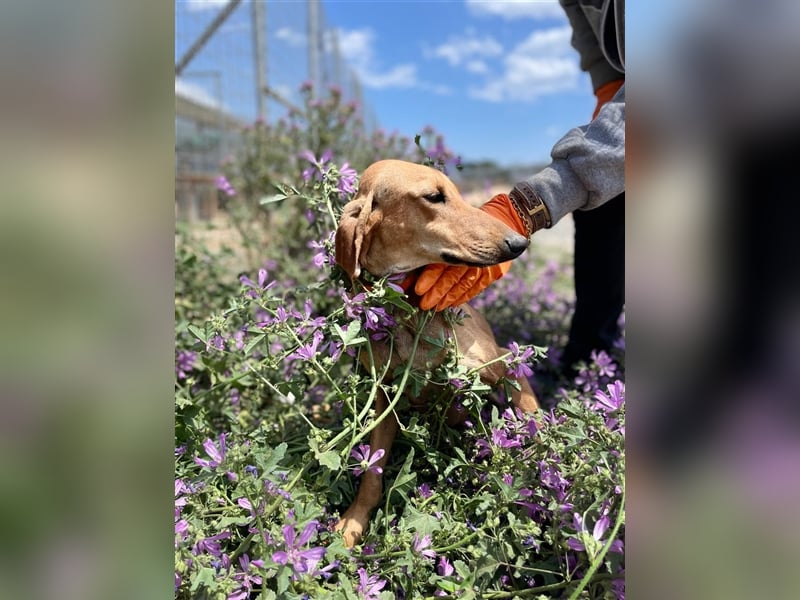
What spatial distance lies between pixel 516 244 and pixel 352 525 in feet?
2.93

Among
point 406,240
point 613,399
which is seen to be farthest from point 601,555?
point 406,240

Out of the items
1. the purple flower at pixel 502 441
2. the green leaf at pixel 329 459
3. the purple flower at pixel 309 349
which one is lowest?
the purple flower at pixel 502 441

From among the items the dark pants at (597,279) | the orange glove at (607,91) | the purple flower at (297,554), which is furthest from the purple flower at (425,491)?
the orange glove at (607,91)

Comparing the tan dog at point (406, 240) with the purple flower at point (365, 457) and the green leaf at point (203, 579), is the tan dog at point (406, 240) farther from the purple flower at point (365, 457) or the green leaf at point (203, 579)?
the green leaf at point (203, 579)

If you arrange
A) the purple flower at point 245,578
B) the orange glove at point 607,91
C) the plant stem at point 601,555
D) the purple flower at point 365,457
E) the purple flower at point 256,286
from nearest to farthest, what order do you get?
the plant stem at point 601,555 → the purple flower at point 245,578 → the purple flower at point 365,457 → the purple flower at point 256,286 → the orange glove at point 607,91

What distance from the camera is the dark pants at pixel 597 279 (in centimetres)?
230

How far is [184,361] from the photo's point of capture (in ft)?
7.62

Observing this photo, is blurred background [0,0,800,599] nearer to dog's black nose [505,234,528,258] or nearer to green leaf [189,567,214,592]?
green leaf [189,567,214,592]

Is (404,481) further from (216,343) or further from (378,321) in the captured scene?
(216,343)

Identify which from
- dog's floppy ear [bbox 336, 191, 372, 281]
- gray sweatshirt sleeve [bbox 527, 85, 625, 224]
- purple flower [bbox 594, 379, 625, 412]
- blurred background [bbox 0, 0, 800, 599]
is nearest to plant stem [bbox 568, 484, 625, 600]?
blurred background [bbox 0, 0, 800, 599]

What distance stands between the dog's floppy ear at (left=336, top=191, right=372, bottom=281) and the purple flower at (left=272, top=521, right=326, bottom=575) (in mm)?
684
